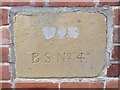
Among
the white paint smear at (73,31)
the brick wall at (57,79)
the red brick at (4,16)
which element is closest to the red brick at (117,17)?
the brick wall at (57,79)

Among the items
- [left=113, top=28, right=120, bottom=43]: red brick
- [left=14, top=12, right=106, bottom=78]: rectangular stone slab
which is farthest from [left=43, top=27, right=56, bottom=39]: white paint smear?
[left=113, top=28, right=120, bottom=43]: red brick

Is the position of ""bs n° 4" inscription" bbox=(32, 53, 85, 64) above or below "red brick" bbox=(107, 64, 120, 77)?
above

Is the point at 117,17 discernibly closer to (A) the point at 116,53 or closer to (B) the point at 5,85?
(A) the point at 116,53

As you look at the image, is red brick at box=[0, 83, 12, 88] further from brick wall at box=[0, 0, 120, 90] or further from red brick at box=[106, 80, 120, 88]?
red brick at box=[106, 80, 120, 88]

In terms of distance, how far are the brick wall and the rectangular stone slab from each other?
0.02m

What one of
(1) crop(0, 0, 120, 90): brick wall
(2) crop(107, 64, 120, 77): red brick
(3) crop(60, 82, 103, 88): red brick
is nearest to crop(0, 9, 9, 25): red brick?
(1) crop(0, 0, 120, 90): brick wall

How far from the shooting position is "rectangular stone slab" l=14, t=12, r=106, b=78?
3.47ft

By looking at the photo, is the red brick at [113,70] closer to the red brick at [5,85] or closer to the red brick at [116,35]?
the red brick at [116,35]

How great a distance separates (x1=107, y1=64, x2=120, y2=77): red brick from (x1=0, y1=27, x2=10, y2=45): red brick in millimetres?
391

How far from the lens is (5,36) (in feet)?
3.51

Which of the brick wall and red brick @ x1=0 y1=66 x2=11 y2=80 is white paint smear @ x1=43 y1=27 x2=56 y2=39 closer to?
the brick wall

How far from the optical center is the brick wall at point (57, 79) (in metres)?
1.05

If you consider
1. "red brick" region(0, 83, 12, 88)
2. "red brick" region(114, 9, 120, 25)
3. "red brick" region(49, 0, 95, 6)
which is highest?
"red brick" region(49, 0, 95, 6)

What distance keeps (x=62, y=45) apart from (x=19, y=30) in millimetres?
167
